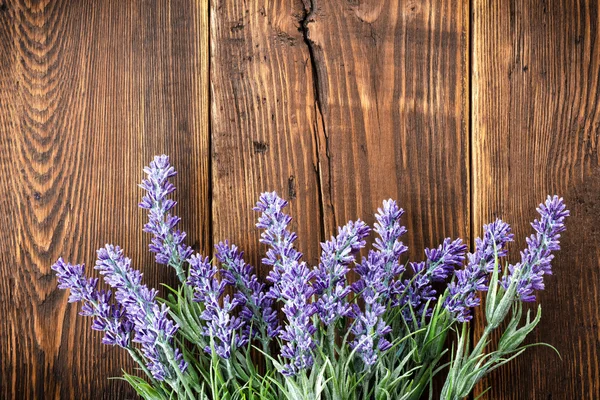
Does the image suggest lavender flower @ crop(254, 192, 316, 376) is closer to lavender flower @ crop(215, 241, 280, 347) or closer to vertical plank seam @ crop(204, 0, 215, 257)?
lavender flower @ crop(215, 241, 280, 347)

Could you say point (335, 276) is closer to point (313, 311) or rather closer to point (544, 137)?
point (313, 311)

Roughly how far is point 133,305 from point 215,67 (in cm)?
40

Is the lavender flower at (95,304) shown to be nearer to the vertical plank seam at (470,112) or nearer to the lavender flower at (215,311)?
the lavender flower at (215,311)

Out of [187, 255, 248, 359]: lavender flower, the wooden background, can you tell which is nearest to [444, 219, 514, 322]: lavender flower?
the wooden background

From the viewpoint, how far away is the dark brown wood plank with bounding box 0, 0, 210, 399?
103 cm

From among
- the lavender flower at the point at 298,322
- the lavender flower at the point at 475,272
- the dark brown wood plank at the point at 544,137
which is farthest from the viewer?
the dark brown wood plank at the point at 544,137

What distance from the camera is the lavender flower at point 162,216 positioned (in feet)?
2.95

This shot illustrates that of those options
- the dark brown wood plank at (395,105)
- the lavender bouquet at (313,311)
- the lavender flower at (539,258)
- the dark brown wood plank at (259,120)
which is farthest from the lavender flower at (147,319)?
the lavender flower at (539,258)

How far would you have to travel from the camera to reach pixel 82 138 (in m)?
1.05

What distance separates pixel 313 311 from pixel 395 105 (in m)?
0.40

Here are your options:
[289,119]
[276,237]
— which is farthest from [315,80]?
[276,237]

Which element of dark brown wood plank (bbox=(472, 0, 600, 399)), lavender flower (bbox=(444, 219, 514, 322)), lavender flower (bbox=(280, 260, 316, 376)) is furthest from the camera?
dark brown wood plank (bbox=(472, 0, 600, 399))

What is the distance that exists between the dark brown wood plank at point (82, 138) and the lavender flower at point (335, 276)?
27 centimetres

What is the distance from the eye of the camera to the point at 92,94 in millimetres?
1054
